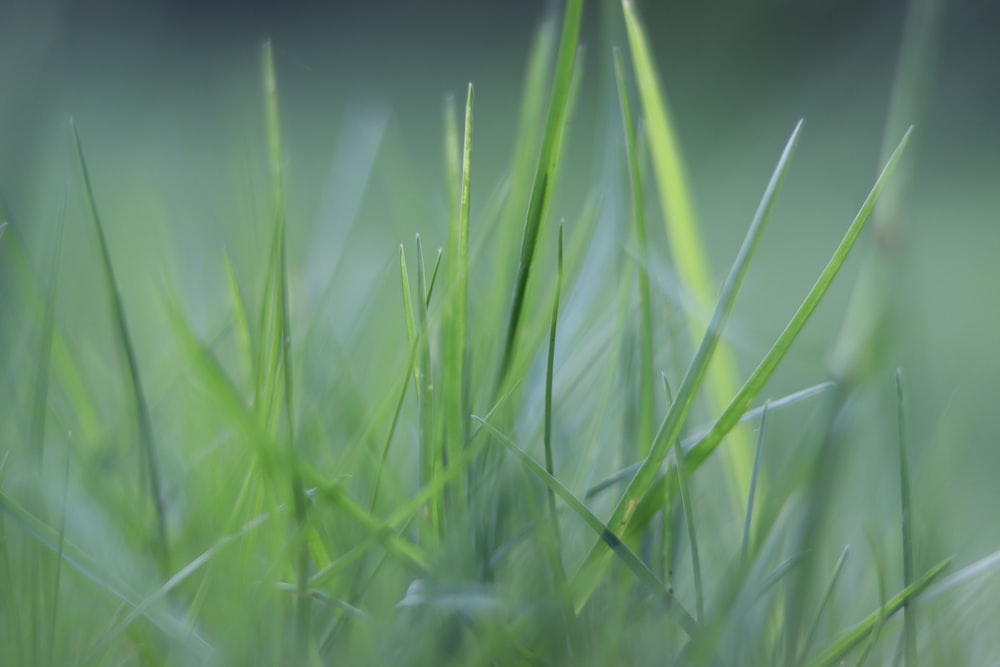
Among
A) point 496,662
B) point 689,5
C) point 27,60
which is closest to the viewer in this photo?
point 496,662

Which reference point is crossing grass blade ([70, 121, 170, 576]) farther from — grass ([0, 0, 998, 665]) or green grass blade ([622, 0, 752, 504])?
green grass blade ([622, 0, 752, 504])

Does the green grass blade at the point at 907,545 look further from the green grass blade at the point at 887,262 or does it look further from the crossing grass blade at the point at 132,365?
the crossing grass blade at the point at 132,365

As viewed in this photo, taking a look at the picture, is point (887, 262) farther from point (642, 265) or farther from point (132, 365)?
point (132, 365)

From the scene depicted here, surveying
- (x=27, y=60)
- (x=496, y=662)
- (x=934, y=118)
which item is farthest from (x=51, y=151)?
(x=934, y=118)

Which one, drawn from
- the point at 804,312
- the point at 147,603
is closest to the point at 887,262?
the point at 804,312

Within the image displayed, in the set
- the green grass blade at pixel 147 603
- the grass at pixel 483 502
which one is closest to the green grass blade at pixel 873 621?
the grass at pixel 483 502

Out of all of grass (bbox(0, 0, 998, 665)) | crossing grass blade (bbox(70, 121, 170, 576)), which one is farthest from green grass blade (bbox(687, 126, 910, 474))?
crossing grass blade (bbox(70, 121, 170, 576))

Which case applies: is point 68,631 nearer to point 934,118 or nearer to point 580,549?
point 580,549
